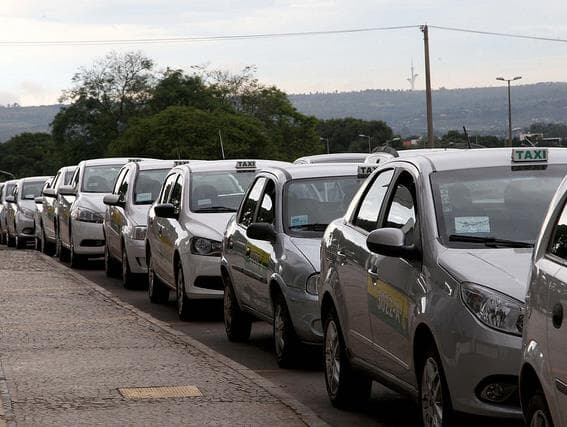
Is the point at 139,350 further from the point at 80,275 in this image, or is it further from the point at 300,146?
the point at 300,146

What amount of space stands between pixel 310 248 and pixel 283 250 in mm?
231

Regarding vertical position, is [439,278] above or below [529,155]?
below

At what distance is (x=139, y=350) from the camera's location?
40.8 feet

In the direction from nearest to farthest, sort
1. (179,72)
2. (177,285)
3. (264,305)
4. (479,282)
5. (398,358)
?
(479,282), (398,358), (264,305), (177,285), (179,72)

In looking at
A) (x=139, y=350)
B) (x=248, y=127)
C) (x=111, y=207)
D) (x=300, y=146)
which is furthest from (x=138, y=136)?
(x=139, y=350)

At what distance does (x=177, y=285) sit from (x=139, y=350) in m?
3.44

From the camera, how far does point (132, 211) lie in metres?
20.2

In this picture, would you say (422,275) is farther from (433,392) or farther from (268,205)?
(268,205)

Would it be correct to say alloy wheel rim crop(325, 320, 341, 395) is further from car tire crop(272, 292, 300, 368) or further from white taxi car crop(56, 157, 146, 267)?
white taxi car crop(56, 157, 146, 267)

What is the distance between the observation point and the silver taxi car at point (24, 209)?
1470 inches

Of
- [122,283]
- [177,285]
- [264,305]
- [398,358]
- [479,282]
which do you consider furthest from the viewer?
[122,283]

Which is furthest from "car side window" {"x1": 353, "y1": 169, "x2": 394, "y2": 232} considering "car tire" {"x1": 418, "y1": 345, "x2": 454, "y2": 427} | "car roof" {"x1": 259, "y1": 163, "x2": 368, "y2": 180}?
"car roof" {"x1": 259, "y1": 163, "x2": 368, "y2": 180}

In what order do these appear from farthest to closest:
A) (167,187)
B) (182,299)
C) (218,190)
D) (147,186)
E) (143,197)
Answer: (147,186), (143,197), (167,187), (218,190), (182,299)

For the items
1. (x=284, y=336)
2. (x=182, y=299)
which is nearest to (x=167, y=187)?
(x=182, y=299)
